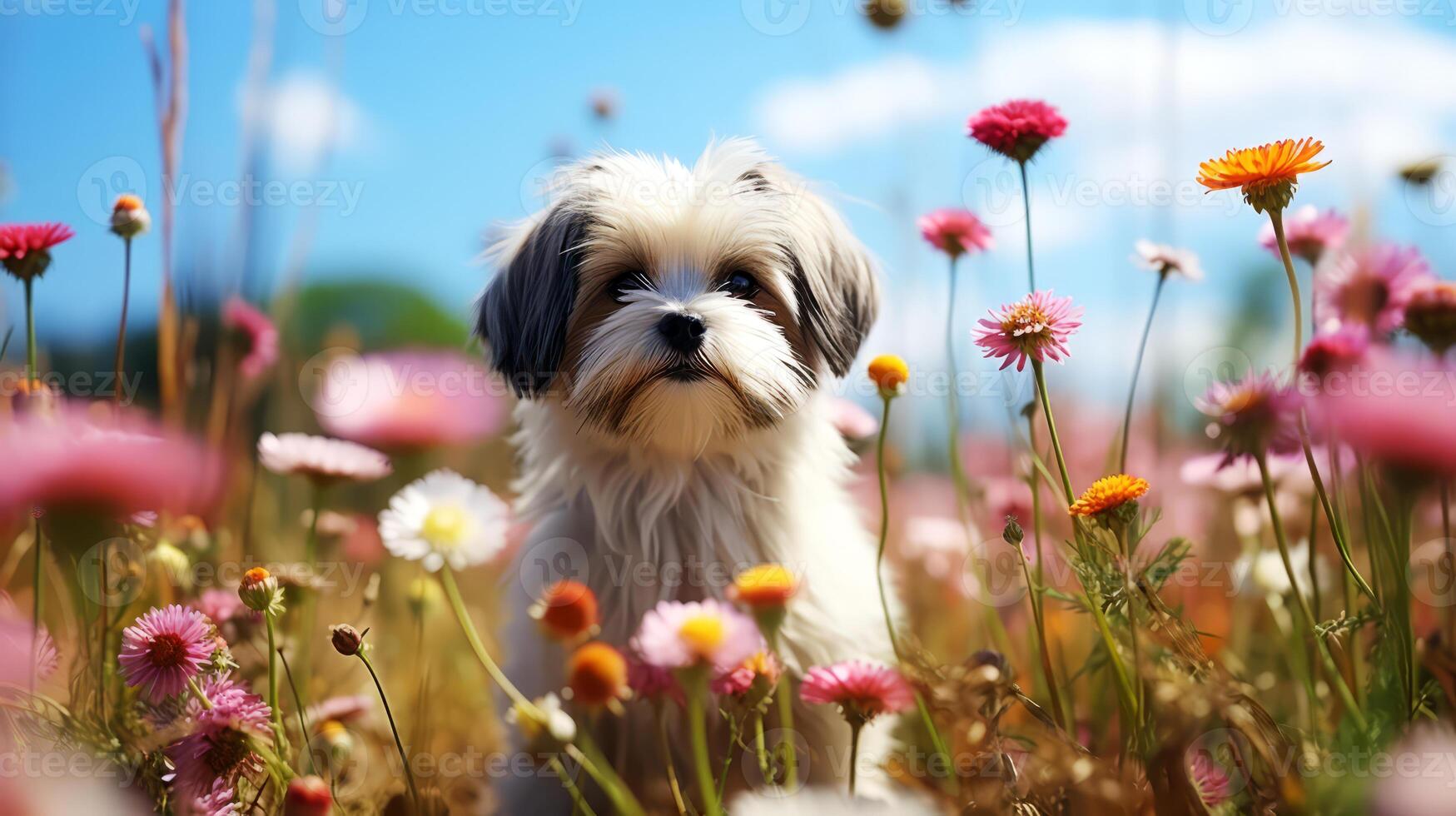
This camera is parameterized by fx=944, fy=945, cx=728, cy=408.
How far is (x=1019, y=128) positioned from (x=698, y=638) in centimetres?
114

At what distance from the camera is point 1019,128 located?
5.55ft

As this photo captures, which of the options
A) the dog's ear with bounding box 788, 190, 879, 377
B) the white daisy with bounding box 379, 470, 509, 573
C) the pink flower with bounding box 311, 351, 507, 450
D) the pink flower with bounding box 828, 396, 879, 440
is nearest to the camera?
the white daisy with bounding box 379, 470, 509, 573

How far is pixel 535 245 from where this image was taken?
2.21m

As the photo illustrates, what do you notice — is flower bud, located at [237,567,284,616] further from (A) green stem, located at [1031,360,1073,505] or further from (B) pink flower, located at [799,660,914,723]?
(A) green stem, located at [1031,360,1073,505]

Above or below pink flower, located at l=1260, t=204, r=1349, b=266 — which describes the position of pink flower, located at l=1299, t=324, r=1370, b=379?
below

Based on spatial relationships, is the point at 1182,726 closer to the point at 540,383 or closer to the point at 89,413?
the point at 540,383

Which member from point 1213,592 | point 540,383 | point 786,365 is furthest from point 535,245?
point 1213,592

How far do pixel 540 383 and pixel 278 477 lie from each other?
1.65 m

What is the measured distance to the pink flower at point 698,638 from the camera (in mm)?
1052

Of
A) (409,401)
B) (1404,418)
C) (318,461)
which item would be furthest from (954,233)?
(318,461)

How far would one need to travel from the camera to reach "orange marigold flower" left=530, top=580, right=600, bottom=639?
1212 mm

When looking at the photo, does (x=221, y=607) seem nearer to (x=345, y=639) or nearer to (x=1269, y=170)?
(x=345, y=639)

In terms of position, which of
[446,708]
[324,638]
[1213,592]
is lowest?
[446,708]

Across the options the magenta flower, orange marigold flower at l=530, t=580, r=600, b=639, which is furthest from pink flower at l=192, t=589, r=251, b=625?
the magenta flower
